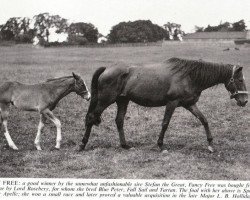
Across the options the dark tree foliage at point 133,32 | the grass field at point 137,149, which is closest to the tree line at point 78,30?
the dark tree foliage at point 133,32

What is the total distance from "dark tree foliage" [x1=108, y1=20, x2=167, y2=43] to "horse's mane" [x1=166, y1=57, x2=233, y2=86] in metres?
69.0

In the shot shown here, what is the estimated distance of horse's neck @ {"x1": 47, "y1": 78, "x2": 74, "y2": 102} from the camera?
30.2 ft

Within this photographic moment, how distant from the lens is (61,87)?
9250mm

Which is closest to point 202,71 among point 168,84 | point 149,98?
point 168,84

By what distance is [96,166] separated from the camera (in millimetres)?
7852

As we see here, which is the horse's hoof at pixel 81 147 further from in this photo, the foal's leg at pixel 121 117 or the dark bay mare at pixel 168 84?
the foal's leg at pixel 121 117

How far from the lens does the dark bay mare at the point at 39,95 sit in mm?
9062

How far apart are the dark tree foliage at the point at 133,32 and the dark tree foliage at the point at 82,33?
12.9 ft

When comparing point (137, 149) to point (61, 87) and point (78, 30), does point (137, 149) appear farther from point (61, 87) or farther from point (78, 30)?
point (78, 30)

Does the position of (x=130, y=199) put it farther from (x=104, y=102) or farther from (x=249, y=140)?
(x=249, y=140)

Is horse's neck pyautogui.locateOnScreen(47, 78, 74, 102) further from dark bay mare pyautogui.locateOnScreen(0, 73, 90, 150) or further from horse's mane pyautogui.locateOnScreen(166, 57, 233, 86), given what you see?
horse's mane pyautogui.locateOnScreen(166, 57, 233, 86)

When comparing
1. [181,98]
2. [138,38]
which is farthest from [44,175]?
[138,38]

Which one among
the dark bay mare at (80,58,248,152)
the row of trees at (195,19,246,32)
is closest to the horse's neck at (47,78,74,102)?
the dark bay mare at (80,58,248,152)

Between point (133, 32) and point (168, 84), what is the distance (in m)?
69.9
